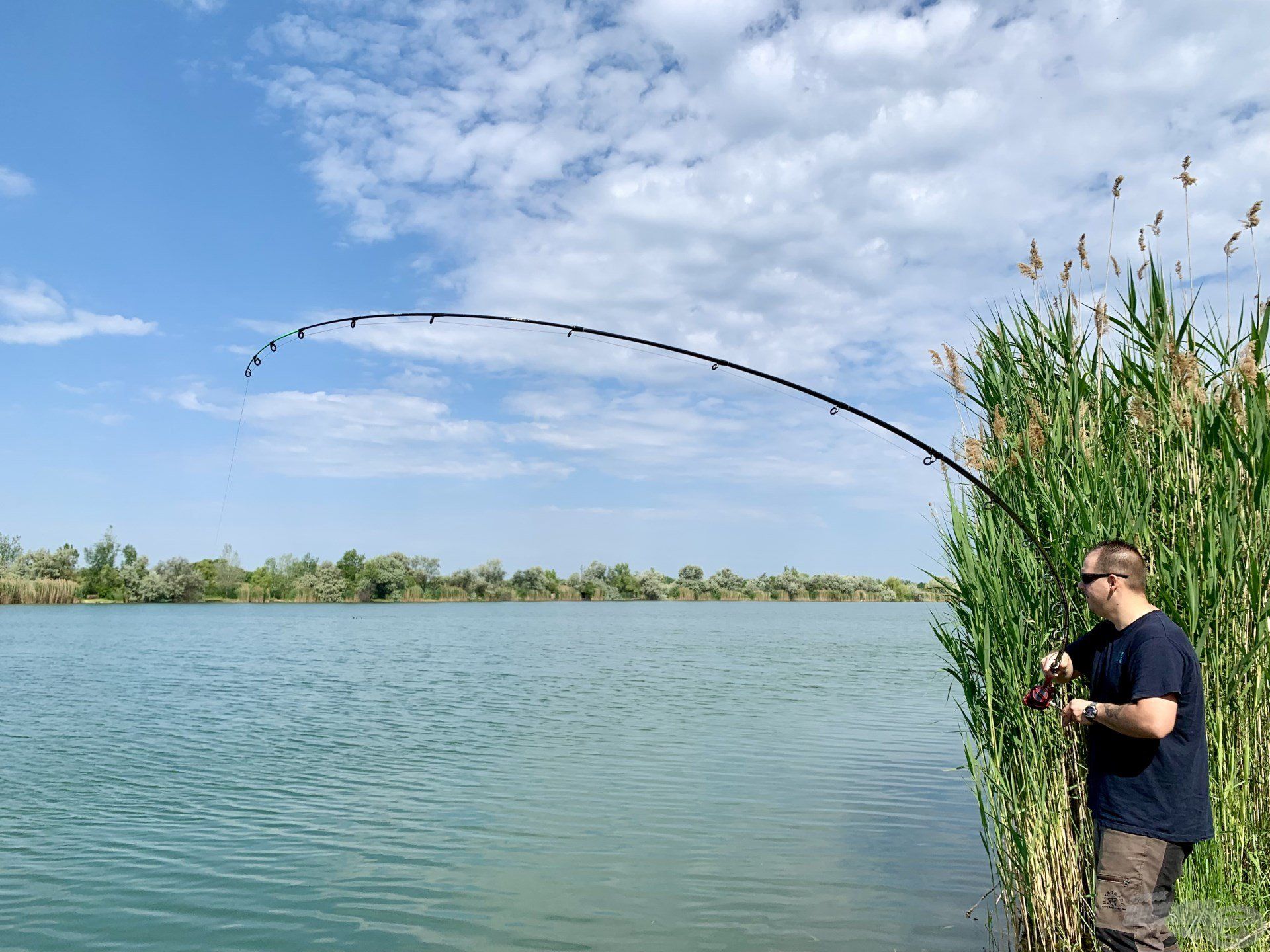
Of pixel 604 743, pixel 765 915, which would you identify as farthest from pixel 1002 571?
pixel 604 743

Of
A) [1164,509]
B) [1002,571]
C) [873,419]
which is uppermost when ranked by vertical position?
[873,419]

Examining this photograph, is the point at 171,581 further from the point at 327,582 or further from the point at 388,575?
the point at 388,575

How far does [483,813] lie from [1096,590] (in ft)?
25.6

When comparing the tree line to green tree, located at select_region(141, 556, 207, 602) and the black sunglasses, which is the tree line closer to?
green tree, located at select_region(141, 556, 207, 602)

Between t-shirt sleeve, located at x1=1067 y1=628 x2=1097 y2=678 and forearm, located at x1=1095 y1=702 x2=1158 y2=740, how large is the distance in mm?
439

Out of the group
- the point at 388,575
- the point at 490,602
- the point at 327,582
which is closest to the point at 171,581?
the point at 327,582

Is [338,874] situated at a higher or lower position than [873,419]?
lower

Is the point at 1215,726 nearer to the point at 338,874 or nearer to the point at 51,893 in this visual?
the point at 338,874

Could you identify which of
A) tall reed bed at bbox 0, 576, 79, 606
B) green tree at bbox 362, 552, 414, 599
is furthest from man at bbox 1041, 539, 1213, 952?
green tree at bbox 362, 552, 414, 599

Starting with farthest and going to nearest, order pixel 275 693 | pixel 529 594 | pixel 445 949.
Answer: pixel 529 594 < pixel 275 693 < pixel 445 949

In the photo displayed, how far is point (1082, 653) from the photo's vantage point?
390 centimetres

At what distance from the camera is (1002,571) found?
543 cm

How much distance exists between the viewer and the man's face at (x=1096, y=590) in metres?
3.61

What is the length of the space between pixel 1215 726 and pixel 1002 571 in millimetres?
1320
